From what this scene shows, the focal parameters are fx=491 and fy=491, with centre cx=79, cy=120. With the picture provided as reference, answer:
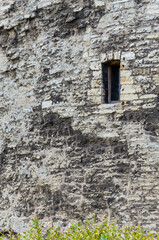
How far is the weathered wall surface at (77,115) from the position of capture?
7.33 m

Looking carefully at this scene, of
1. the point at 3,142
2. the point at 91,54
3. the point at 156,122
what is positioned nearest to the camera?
the point at 156,122

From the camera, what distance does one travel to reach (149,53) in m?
7.41

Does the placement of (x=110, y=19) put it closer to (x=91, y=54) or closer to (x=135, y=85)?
(x=91, y=54)

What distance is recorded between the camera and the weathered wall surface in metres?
7.33

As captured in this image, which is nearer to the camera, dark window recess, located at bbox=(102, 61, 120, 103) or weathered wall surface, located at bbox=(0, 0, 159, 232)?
weathered wall surface, located at bbox=(0, 0, 159, 232)

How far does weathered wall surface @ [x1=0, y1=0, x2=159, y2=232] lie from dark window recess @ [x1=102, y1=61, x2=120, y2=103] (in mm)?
142

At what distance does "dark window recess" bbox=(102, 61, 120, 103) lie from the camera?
7.73 meters

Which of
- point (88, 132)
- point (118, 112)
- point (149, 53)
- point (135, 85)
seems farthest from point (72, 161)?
point (149, 53)

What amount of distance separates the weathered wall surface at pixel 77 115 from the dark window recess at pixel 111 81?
14cm

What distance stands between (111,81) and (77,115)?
2.53ft

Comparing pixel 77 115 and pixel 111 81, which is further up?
pixel 111 81

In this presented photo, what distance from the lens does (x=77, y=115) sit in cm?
780

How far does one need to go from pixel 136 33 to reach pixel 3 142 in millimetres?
3137

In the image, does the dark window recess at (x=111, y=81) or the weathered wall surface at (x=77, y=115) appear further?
the dark window recess at (x=111, y=81)
